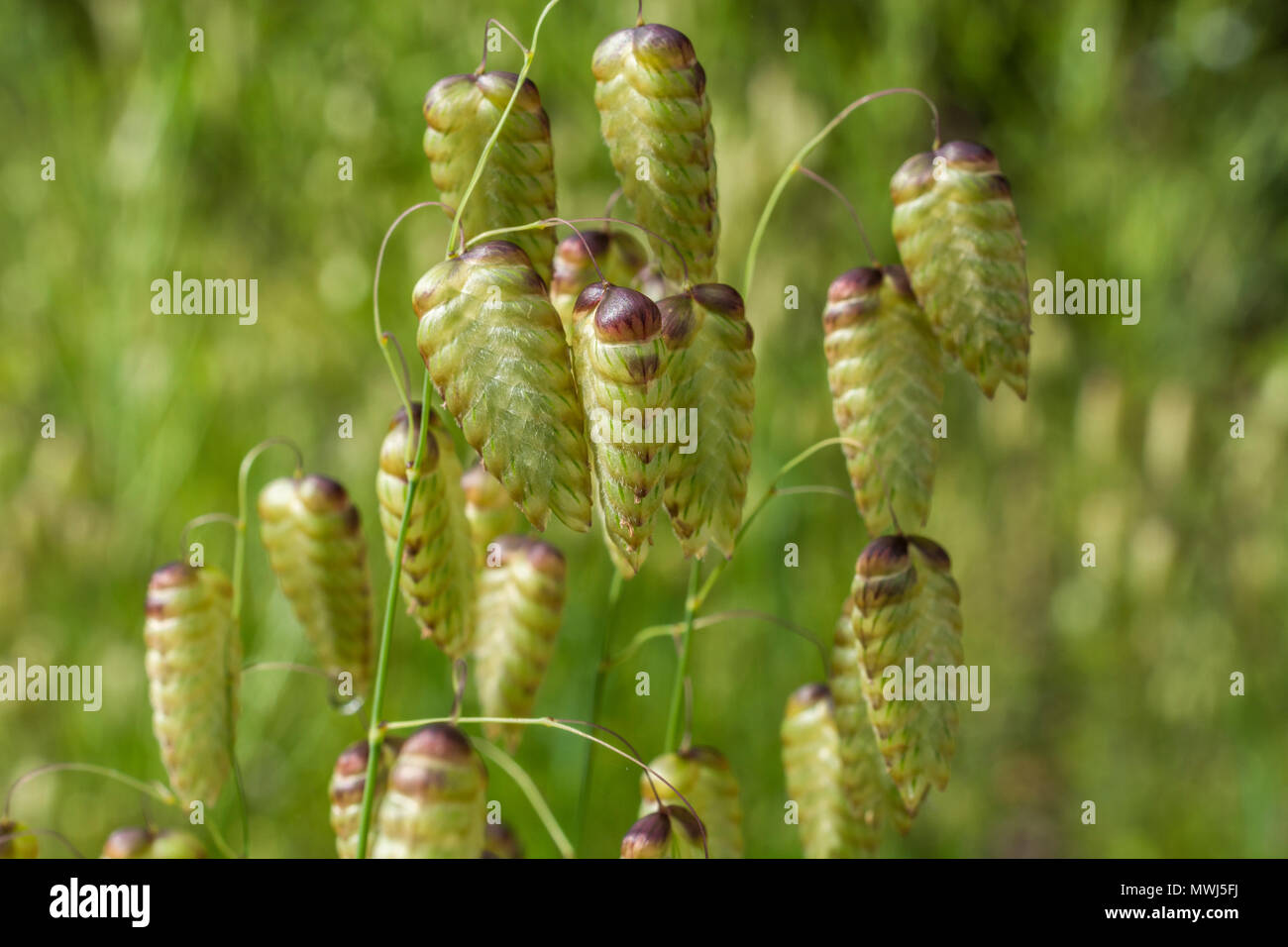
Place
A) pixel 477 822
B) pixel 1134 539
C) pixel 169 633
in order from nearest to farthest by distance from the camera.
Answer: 1. pixel 477 822
2. pixel 169 633
3. pixel 1134 539

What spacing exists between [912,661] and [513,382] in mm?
297

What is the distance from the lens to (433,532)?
630 millimetres

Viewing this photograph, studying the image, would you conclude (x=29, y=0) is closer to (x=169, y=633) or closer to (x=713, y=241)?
(x=169, y=633)

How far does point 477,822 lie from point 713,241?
1.09 feet

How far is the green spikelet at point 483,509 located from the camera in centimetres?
80

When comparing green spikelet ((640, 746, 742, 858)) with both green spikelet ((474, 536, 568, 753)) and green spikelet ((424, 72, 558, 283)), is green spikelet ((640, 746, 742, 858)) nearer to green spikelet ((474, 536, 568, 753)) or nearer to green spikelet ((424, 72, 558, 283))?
green spikelet ((474, 536, 568, 753))

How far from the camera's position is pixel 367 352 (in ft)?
5.54

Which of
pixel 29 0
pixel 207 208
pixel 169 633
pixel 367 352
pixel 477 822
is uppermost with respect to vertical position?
pixel 29 0

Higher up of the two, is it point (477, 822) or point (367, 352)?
point (367, 352)

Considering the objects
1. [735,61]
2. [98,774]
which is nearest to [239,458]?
[98,774]

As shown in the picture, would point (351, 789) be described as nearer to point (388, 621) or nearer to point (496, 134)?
point (388, 621)

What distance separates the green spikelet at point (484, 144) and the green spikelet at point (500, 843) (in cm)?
43
